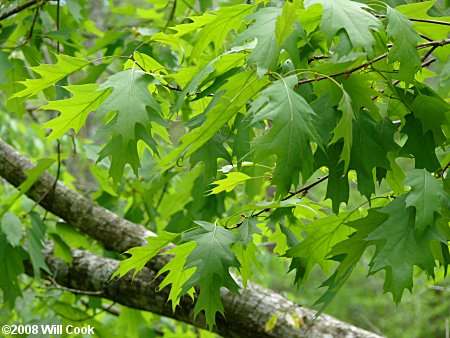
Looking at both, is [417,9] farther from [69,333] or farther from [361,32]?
[69,333]

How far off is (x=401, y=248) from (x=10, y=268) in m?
1.83

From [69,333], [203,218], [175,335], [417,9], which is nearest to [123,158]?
[417,9]

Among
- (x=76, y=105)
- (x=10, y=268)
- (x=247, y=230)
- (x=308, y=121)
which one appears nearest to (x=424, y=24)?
(x=308, y=121)

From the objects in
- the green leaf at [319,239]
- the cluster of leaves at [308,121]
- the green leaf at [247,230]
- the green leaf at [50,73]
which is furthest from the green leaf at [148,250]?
the green leaf at [50,73]

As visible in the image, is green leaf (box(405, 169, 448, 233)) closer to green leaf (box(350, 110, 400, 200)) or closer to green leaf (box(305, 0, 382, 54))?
green leaf (box(350, 110, 400, 200))

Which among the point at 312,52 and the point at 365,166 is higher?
the point at 312,52

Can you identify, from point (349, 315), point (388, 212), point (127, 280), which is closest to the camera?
point (388, 212)

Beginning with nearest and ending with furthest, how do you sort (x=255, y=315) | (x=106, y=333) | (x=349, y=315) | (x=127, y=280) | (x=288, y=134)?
(x=288, y=134) < (x=255, y=315) < (x=127, y=280) < (x=106, y=333) < (x=349, y=315)

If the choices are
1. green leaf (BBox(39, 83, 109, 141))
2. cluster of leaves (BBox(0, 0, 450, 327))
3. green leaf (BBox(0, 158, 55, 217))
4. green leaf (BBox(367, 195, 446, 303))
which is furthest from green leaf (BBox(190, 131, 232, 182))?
green leaf (BBox(0, 158, 55, 217))

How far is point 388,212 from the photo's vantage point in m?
1.16

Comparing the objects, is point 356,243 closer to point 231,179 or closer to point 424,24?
point 231,179

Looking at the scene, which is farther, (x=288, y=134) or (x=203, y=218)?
(x=203, y=218)

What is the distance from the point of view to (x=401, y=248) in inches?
44.1

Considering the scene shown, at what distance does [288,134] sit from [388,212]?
26 cm
